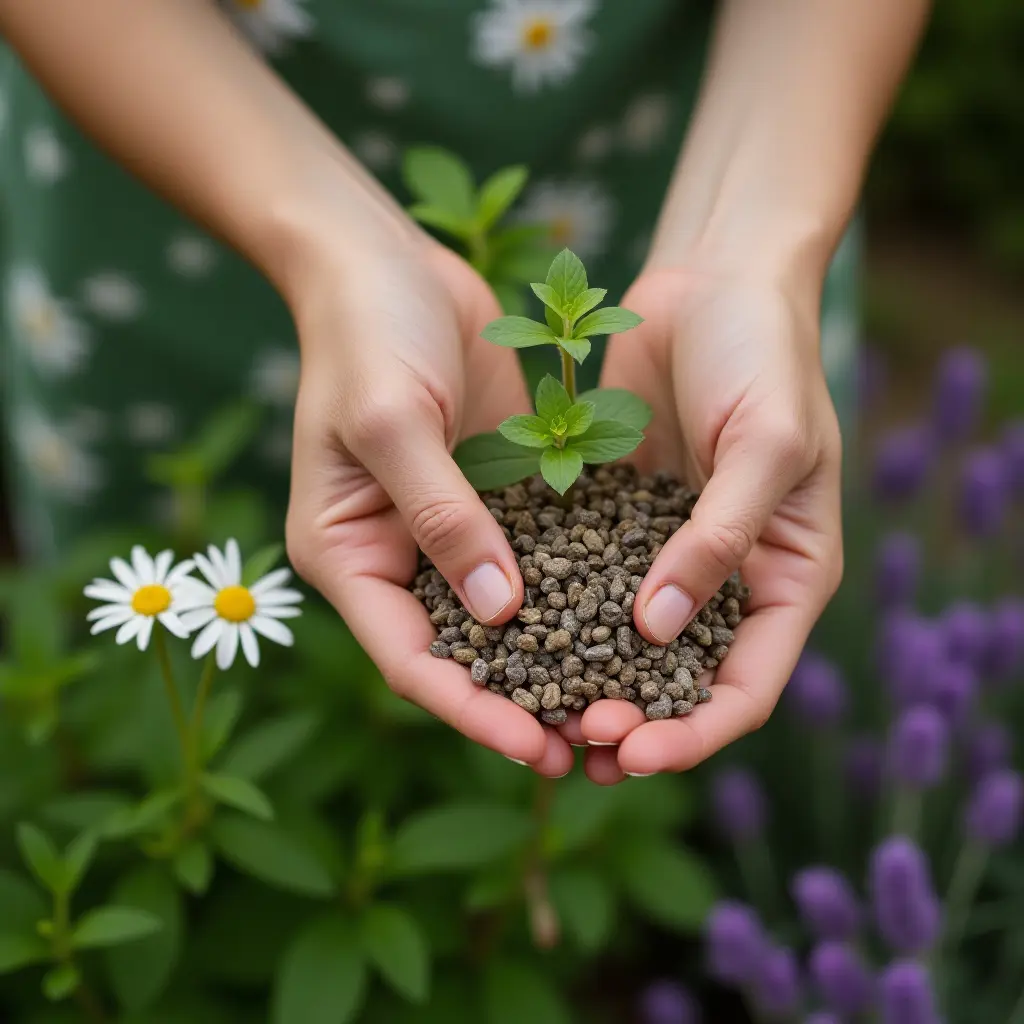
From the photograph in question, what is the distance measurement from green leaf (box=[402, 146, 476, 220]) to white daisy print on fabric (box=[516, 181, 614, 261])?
314 millimetres

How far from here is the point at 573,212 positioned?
1.39 metres

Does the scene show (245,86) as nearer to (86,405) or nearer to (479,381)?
(479,381)

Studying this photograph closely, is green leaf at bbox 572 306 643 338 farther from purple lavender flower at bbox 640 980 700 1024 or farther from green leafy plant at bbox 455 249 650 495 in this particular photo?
purple lavender flower at bbox 640 980 700 1024

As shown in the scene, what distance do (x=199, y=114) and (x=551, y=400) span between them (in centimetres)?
45

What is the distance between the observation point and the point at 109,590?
0.90 m

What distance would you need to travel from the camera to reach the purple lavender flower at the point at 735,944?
1084 mm

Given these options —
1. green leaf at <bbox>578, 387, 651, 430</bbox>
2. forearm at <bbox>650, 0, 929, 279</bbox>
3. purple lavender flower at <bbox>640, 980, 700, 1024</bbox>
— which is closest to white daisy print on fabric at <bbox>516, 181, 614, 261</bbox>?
forearm at <bbox>650, 0, 929, 279</bbox>

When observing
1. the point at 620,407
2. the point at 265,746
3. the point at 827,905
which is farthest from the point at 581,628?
the point at 827,905

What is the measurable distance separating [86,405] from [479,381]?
687mm

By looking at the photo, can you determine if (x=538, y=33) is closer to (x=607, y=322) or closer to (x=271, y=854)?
(x=607, y=322)

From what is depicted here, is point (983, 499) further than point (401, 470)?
Yes

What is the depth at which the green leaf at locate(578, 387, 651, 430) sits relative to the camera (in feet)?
3.03

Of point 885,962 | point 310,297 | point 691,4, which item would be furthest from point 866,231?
point 310,297

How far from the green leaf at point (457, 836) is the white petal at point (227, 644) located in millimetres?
237
